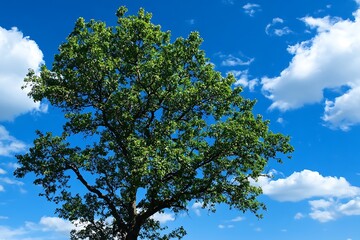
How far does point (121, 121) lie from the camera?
3400 cm

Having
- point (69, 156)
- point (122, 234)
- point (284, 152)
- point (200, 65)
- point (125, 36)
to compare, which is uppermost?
point (125, 36)

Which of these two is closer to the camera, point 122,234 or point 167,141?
Result: point 167,141

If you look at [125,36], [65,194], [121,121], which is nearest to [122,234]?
[65,194]

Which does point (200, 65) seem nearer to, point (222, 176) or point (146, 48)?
point (146, 48)

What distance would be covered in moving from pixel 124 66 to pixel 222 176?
36.9 feet

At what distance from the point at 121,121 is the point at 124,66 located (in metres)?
4.28

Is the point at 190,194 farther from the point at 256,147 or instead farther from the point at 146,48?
the point at 146,48

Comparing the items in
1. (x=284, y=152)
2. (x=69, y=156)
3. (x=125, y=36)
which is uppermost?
(x=125, y=36)

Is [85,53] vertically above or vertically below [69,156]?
above

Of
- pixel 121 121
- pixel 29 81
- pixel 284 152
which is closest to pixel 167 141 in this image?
pixel 121 121

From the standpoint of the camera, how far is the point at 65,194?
34.4 m

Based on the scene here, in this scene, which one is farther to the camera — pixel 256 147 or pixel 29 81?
pixel 29 81

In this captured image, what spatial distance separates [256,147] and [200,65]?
784cm

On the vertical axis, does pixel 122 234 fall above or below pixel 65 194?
below
